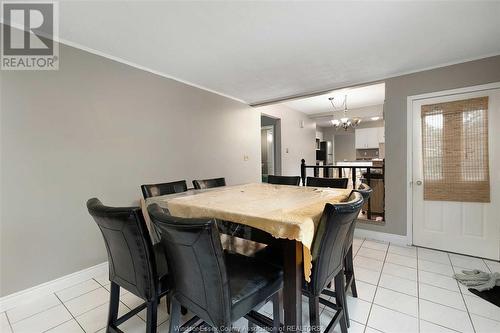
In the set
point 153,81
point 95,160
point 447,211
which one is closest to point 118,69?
point 153,81

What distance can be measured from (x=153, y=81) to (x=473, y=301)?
13.7 ft

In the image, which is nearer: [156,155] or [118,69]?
[118,69]

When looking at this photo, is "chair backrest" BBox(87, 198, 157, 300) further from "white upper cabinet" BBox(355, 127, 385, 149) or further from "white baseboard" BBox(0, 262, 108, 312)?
"white upper cabinet" BBox(355, 127, 385, 149)

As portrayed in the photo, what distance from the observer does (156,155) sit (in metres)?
3.09

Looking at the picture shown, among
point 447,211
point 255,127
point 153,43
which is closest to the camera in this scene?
point 153,43

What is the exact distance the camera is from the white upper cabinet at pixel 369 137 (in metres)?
7.58

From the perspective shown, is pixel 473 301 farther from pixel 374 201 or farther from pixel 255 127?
pixel 255 127

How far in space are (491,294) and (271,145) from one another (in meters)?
4.53

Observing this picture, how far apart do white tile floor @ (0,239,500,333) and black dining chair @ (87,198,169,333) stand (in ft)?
2.05

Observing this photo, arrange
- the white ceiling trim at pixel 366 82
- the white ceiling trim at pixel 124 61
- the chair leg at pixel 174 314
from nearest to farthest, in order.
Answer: the chair leg at pixel 174 314 → the white ceiling trim at pixel 124 61 → the white ceiling trim at pixel 366 82

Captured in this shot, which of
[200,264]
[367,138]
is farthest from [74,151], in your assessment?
[367,138]

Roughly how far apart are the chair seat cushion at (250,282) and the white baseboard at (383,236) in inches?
110

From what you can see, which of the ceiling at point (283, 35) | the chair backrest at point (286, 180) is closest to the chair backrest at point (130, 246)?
the ceiling at point (283, 35)

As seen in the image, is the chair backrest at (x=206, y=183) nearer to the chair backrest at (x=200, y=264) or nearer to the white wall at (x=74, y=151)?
the white wall at (x=74, y=151)
